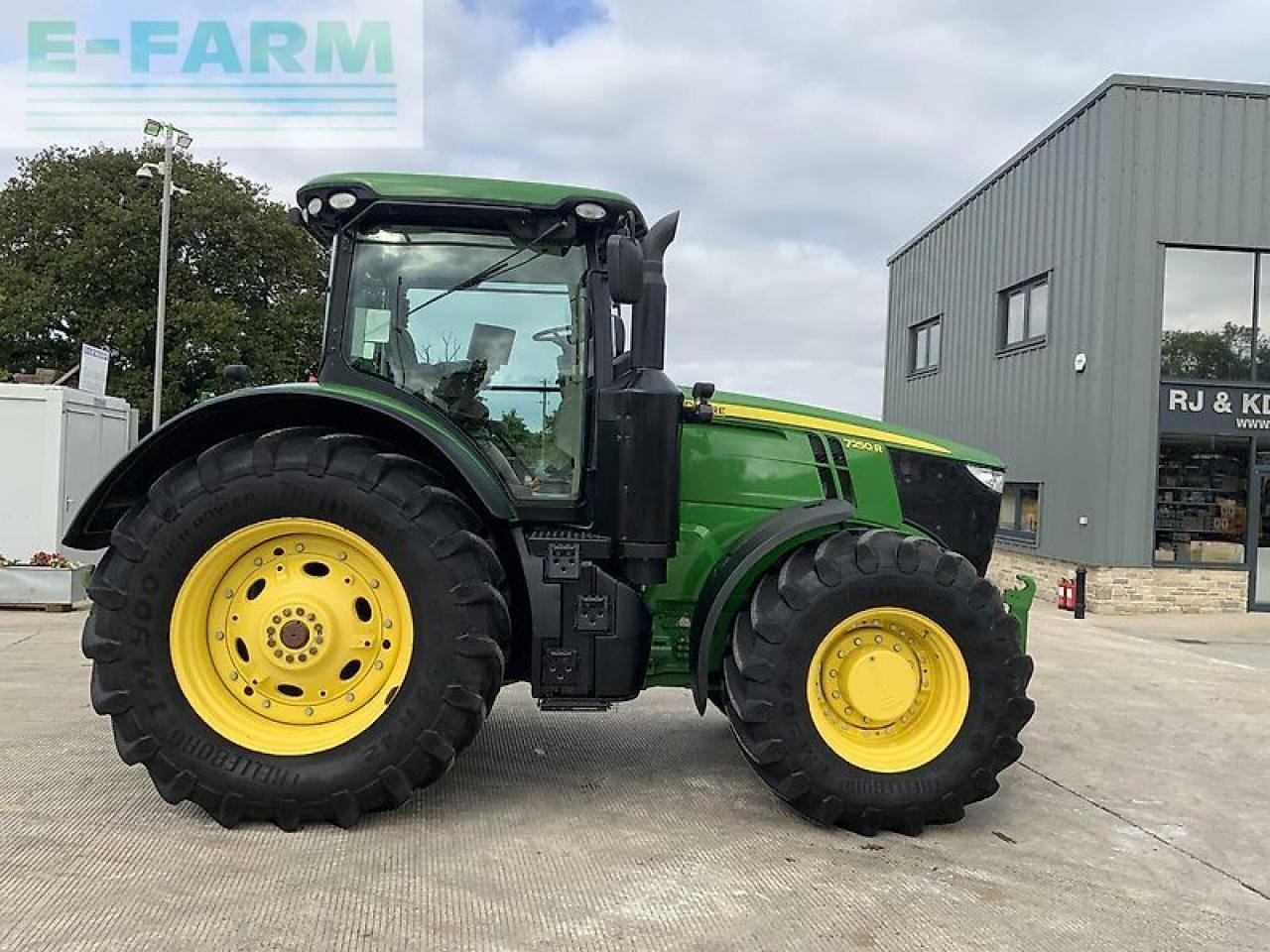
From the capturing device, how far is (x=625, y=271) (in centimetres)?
356

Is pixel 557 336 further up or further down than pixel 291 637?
further up

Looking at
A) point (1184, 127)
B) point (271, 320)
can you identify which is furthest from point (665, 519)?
point (271, 320)

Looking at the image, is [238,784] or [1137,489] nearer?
[238,784]

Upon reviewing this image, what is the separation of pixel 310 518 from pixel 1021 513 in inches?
522

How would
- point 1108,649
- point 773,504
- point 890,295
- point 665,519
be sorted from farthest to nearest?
point 890,295
point 1108,649
point 773,504
point 665,519

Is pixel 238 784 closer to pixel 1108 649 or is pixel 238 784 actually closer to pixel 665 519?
pixel 665 519

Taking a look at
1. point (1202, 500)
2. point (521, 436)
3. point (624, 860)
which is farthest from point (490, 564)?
point (1202, 500)

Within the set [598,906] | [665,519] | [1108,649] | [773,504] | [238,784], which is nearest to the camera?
[598,906]

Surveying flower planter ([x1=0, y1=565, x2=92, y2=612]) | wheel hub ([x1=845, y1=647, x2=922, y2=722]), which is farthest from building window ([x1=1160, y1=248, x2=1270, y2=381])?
flower planter ([x1=0, y1=565, x2=92, y2=612])

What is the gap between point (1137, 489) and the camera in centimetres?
1245

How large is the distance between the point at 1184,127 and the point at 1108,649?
7.08 m

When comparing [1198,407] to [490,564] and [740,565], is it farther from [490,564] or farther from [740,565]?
[490,564]

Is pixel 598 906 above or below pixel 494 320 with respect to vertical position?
below

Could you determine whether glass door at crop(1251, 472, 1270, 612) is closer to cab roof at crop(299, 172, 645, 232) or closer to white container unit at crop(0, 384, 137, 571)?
cab roof at crop(299, 172, 645, 232)
